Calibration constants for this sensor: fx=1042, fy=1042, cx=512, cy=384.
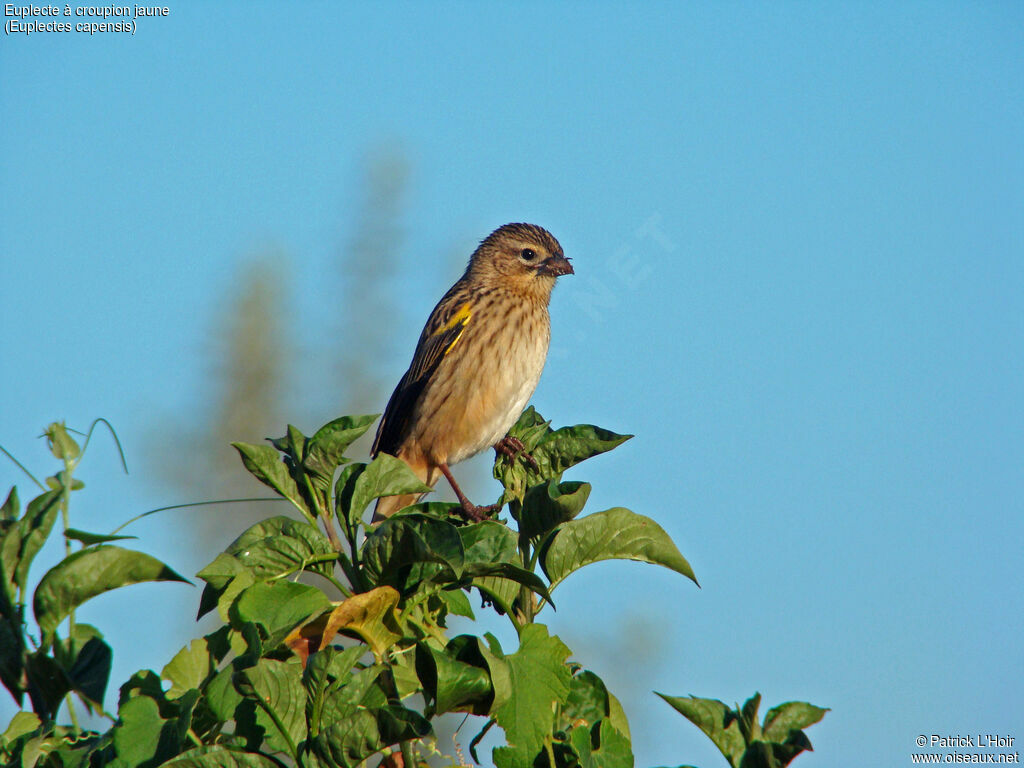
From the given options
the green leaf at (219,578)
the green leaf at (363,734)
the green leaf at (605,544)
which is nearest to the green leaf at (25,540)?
the green leaf at (219,578)

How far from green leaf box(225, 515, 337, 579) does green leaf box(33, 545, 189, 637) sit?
0.19m

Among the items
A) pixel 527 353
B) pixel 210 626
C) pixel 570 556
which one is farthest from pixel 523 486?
pixel 210 626

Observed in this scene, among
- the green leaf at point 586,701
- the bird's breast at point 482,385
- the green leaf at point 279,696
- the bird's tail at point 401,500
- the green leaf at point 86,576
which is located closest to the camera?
the green leaf at point 279,696

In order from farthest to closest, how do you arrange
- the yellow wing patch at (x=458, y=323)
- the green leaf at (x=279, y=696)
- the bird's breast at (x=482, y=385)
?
the yellow wing patch at (x=458, y=323), the bird's breast at (x=482, y=385), the green leaf at (x=279, y=696)

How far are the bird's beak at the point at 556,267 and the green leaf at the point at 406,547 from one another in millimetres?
5131

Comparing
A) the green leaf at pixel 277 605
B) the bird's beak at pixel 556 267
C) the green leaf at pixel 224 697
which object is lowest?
the green leaf at pixel 224 697

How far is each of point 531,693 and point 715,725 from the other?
1.19ft

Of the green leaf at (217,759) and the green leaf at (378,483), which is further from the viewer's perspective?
the green leaf at (378,483)

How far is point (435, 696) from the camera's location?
1935mm

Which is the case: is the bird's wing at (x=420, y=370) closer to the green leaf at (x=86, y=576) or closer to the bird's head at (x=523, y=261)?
the bird's head at (x=523, y=261)

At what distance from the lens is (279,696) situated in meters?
1.76

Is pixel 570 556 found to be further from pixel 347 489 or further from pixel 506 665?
pixel 347 489

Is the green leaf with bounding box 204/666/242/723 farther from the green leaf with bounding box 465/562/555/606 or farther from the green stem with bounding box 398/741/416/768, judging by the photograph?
the green leaf with bounding box 465/562/555/606

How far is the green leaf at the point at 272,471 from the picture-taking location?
2.13 m
